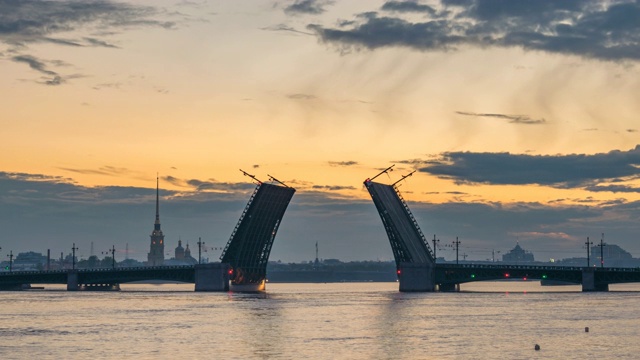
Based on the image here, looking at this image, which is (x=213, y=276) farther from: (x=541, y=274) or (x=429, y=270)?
(x=541, y=274)

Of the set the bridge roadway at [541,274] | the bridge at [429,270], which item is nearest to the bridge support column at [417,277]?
the bridge at [429,270]

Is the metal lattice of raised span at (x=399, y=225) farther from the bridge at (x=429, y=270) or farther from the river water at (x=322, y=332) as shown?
the river water at (x=322, y=332)

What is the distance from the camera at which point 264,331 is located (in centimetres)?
8875

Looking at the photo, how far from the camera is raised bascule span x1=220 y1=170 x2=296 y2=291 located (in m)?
164

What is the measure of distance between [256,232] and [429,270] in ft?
92.1

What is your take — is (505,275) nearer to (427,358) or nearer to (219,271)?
(219,271)

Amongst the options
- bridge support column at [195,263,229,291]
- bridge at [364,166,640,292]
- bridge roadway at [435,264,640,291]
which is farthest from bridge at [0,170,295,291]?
bridge roadway at [435,264,640,291]

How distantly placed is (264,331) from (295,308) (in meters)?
41.6

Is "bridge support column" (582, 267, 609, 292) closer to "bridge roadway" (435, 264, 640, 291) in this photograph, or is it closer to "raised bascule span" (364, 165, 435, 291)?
"bridge roadway" (435, 264, 640, 291)

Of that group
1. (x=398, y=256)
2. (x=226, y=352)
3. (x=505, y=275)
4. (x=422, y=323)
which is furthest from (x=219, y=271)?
(x=226, y=352)

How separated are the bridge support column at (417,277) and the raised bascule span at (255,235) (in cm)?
2118

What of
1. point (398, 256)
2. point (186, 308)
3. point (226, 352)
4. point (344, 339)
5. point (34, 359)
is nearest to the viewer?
point (34, 359)

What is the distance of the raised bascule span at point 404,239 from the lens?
159000 millimetres

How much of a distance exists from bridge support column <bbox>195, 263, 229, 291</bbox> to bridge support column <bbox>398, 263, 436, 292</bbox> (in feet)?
93.2
